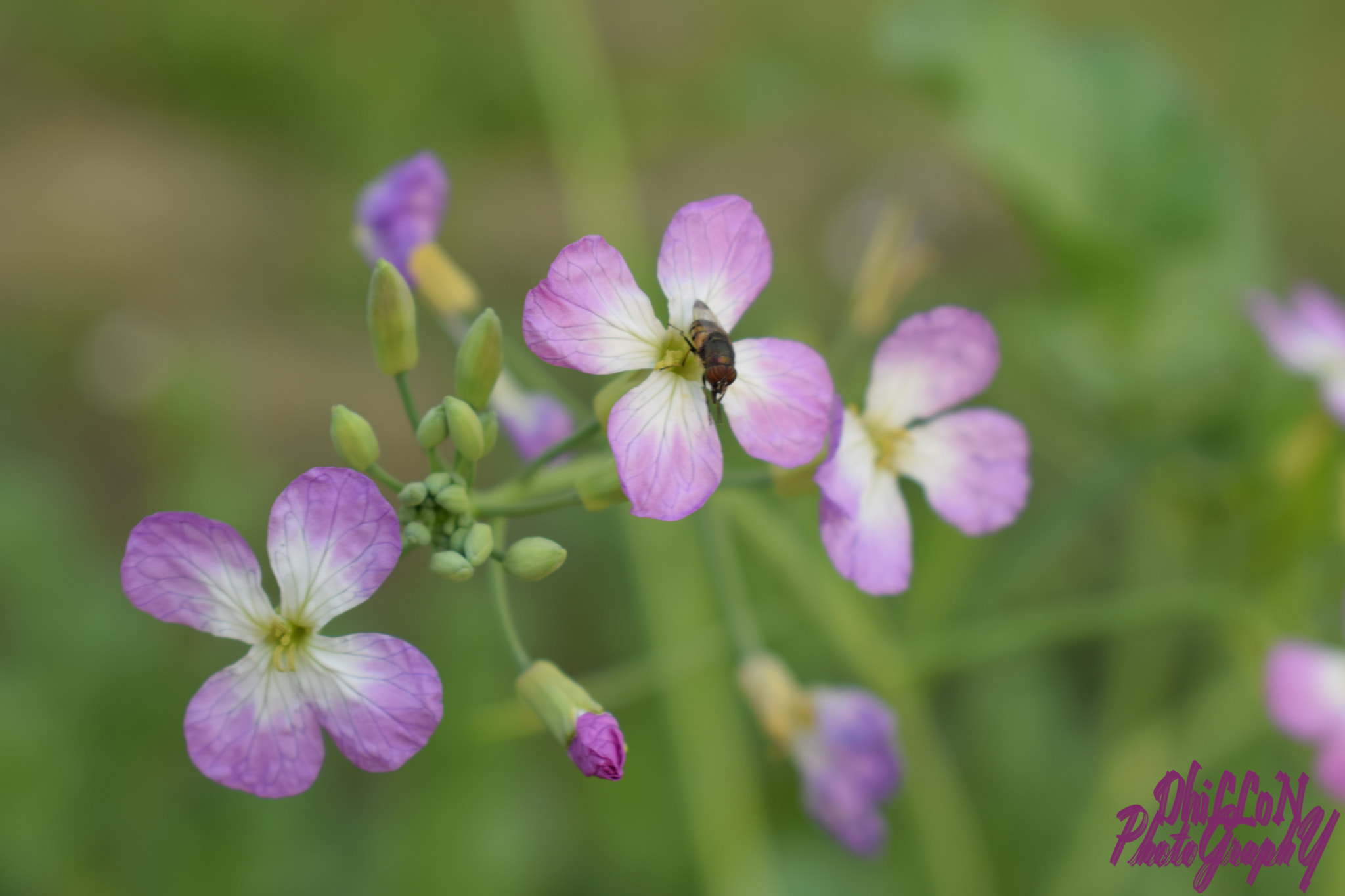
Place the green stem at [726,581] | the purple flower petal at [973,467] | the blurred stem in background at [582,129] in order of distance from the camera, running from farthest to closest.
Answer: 1. the blurred stem in background at [582,129]
2. the green stem at [726,581]
3. the purple flower petal at [973,467]

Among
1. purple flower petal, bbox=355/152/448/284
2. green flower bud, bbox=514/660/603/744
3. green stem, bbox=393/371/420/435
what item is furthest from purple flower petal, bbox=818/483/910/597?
purple flower petal, bbox=355/152/448/284

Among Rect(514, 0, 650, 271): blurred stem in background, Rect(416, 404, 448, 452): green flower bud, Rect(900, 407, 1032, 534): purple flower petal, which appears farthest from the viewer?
Rect(514, 0, 650, 271): blurred stem in background

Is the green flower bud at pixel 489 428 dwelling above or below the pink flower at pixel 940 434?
above

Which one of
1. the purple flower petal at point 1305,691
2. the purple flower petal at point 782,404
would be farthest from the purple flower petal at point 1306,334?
the purple flower petal at point 782,404

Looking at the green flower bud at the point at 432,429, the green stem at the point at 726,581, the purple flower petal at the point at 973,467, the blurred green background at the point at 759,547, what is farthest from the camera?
the blurred green background at the point at 759,547

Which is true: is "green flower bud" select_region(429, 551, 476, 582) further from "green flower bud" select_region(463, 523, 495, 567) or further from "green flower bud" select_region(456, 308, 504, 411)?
"green flower bud" select_region(456, 308, 504, 411)

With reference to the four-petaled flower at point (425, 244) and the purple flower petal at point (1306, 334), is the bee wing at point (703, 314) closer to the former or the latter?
the four-petaled flower at point (425, 244)

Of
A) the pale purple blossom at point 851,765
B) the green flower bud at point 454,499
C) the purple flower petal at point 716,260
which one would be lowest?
the pale purple blossom at point 851,765
